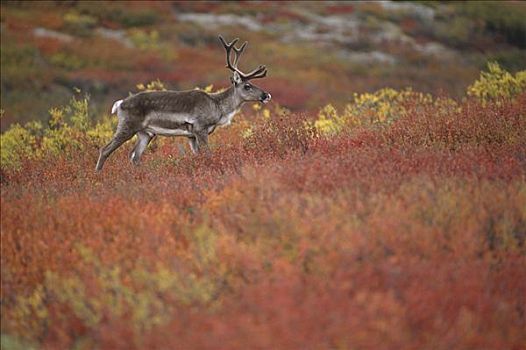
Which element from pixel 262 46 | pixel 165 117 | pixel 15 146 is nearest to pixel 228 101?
pixel 165 117

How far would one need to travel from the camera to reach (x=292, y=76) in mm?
28906

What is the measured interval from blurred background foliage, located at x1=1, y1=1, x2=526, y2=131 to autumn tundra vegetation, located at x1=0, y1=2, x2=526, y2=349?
15.7 meters

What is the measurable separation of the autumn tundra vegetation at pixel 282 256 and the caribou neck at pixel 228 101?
226 cm

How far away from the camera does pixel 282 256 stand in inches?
228

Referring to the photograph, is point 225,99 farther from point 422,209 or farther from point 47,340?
point 47,340

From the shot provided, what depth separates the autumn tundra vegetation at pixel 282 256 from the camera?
4902 millimetres

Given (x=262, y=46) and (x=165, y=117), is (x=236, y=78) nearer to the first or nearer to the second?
(x=165, y=117)

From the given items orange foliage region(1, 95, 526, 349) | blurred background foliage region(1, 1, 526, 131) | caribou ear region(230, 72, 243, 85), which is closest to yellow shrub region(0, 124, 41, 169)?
caribou ear region(230, 72, 243, 85)

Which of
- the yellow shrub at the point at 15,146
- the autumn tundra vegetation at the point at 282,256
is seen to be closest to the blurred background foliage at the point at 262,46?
the yellow shrub at the point at 15,146

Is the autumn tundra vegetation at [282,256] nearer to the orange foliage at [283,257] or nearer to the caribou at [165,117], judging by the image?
the orange foliage at [283,257]

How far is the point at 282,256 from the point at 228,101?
18.5ft

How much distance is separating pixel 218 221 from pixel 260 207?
0.38 metres

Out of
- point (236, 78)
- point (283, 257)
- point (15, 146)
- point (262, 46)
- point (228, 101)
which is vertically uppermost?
point (236, 78)

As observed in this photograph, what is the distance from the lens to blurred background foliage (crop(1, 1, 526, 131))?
26.5 meters
